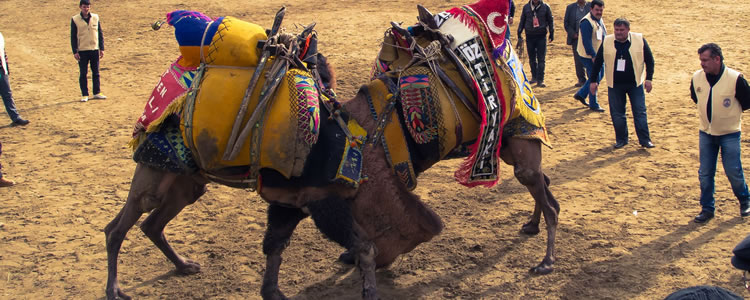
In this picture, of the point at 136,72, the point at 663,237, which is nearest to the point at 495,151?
the point at 663,237

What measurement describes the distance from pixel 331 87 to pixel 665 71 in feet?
26.7

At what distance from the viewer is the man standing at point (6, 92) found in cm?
966

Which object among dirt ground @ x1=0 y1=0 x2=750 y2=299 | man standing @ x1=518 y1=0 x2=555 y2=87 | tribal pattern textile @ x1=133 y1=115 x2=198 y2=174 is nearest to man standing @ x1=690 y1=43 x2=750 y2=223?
dirt ground @ x1=0 y1=0 x2=750 y2=299

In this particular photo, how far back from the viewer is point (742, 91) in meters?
5.96

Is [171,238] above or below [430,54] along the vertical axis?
below

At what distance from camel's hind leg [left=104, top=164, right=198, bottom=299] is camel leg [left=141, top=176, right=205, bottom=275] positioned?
0.24 metres

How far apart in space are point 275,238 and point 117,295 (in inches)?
53.9

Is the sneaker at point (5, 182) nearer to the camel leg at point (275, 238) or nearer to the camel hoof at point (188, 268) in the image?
the camel hoof at point (188, 268)

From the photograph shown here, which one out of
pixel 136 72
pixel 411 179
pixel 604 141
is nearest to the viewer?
pixel 411 179

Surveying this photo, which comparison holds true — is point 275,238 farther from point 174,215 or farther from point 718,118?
point 718,118

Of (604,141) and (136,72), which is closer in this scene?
(604,141)

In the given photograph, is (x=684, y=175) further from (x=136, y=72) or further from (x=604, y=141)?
(x=136, y=72)

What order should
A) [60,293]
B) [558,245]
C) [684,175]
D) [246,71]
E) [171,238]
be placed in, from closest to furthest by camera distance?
[246,71]
[60,293]
[558,245]
[171,238]
[684,175]

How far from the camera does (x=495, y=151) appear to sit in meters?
5.15
